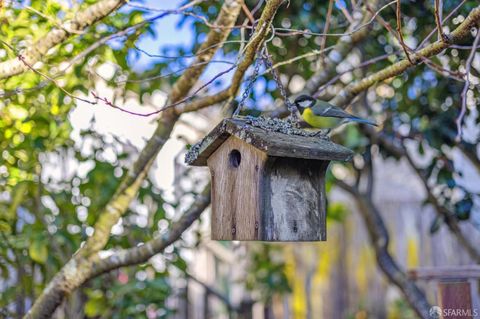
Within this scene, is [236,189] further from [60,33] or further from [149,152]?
[60,33]

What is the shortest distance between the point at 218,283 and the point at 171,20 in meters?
3.56

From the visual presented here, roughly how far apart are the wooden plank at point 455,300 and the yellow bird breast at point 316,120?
898 mm

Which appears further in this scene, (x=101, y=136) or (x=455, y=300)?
(x=101, y=136)

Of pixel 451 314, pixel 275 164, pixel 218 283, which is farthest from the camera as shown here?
pixel 218 283

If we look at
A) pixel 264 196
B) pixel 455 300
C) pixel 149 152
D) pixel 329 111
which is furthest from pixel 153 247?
pixel 455 300

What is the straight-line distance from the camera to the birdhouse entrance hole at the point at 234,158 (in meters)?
2.29

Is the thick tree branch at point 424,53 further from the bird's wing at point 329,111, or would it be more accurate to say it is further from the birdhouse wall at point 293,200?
the birdhouse wall at point 293,200

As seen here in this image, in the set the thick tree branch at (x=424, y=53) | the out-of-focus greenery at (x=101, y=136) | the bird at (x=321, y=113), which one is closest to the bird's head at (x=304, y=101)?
the bird at (x=321, y=113)

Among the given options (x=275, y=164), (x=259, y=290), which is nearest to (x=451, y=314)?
(x=275, y=164)

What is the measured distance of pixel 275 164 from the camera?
218 centimetres

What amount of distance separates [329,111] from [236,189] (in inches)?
30.8

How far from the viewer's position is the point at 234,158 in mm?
2307

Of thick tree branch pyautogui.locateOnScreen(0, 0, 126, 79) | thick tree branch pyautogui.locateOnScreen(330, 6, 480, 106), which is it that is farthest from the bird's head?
thick tree branch pyautogui.locateOnScreen(0, 0, 126, 79)

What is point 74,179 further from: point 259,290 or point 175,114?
point 259,290
